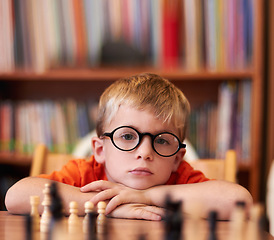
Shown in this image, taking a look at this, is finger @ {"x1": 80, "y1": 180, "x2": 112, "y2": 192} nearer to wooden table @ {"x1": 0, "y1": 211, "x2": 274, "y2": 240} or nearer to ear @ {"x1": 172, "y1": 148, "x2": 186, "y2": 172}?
wooden table @ {"x1": 0, "y1": 211, "x2": 274, "y2": 240}

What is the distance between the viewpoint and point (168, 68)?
238 cm

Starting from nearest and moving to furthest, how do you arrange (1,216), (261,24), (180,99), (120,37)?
(1,216), (180,99), (261,24), (120,37)

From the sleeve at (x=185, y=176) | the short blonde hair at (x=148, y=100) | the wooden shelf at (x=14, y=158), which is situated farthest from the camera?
the wooden shelf at (x=14, y=158)

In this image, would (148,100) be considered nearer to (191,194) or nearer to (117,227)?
(191,194)

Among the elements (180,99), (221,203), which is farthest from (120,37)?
(221,203)

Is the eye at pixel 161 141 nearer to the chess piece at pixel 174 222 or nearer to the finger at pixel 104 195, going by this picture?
the finger at pixel 104 195

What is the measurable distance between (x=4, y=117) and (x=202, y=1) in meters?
1.22

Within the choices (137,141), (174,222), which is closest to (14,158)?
(137,141)

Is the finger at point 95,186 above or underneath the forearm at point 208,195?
A: above

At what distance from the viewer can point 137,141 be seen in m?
1.09

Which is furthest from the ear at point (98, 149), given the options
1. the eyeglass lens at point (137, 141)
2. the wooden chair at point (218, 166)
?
the wooden chair at point (218, 166)

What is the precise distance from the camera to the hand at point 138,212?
940mm

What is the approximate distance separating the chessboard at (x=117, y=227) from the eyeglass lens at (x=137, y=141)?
8.2 inches

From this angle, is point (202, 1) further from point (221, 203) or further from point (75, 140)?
point (221, 203)
